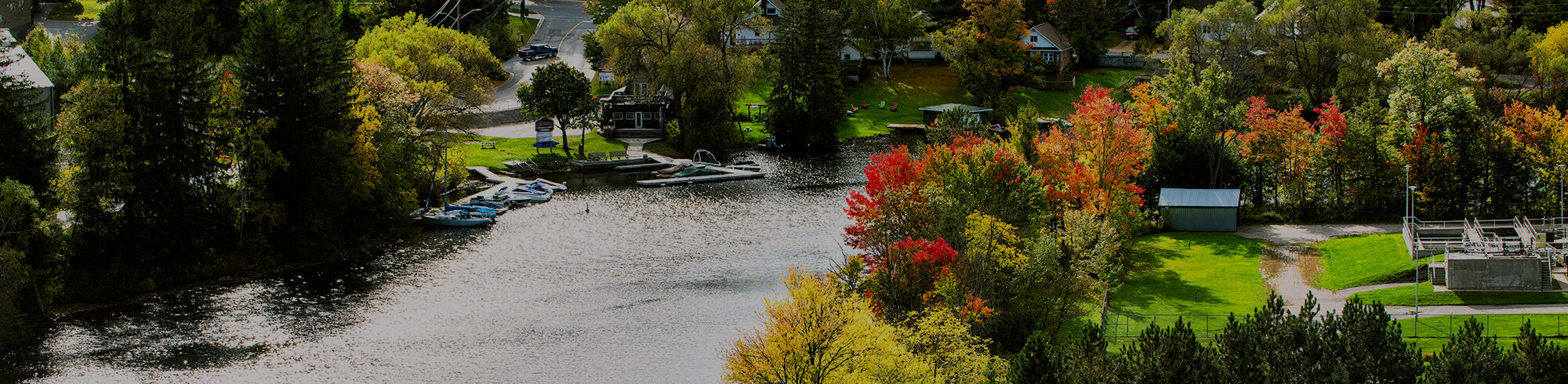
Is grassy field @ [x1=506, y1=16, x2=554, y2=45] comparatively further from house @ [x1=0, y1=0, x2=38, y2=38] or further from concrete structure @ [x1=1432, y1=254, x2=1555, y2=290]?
concrete structure @ [x1=1432, y1=254, x2=1555, y2=290]

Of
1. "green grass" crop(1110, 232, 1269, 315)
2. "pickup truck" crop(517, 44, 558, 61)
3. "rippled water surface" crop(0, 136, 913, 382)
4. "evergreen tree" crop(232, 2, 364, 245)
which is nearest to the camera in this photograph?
"rippled water surface" crop(0, 136, 913, 382)

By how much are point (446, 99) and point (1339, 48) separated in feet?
211

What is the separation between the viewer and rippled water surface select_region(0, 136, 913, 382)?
5191 centimetres

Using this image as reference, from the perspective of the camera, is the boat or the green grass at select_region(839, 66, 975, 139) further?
the green grass at select_region(839, 66, 975, 139)

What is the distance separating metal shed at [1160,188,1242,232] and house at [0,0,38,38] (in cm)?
9240

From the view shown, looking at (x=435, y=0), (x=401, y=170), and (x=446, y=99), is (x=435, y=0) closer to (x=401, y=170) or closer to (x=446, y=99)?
(x=446, y=99)

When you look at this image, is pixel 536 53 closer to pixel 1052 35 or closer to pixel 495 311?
pixel 1052 35

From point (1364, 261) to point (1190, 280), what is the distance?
7.99m

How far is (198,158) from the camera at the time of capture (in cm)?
6412

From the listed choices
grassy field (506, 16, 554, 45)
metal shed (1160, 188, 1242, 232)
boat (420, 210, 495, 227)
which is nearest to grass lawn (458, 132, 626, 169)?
boat (420, 210, 495, 227)

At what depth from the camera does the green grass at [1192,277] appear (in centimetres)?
5844

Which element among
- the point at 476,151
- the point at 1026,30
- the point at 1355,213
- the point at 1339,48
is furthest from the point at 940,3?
the point at 1355,213

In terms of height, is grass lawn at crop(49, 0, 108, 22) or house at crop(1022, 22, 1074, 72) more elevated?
grass lawn at crop(49, 0, 108, 22)

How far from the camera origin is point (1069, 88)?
411 feet
